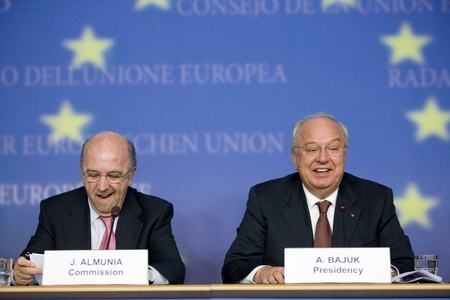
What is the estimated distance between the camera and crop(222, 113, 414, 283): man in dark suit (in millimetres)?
3062

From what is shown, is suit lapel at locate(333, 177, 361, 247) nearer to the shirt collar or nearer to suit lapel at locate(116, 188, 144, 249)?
the shirt collar

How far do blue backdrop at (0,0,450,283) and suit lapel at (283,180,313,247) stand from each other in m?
0.86

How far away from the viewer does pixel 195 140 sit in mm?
4090

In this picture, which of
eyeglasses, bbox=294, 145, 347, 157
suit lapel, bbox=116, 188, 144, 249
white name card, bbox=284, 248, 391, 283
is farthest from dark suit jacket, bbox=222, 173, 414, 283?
white name card, bbox=284, 248, 391, 283

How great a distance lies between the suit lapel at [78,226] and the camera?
122 inches

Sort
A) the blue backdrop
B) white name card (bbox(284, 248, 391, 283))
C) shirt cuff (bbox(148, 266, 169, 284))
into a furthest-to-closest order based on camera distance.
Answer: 1. the blue backdrop
2. shirt cuff (bbox(148, 266, 169, 284))
3. white name card (bbox(284, 248, 391, 283))

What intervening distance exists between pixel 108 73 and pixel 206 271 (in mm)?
1406

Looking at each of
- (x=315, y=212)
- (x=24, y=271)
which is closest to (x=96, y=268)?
(x=24, y=271)

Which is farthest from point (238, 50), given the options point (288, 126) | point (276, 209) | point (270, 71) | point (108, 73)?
point (276, 209)

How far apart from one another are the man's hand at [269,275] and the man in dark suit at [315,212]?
0.30m

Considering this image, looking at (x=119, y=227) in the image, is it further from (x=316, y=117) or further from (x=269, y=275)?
(x=316, y=117)

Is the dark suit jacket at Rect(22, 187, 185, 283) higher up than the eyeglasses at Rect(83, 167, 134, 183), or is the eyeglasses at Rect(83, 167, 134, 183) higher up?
the eyeglasses at Rect(83, 167, 134, 183)

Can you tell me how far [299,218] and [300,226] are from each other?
0.13ft

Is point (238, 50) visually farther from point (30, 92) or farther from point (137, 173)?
point (30, 92)
